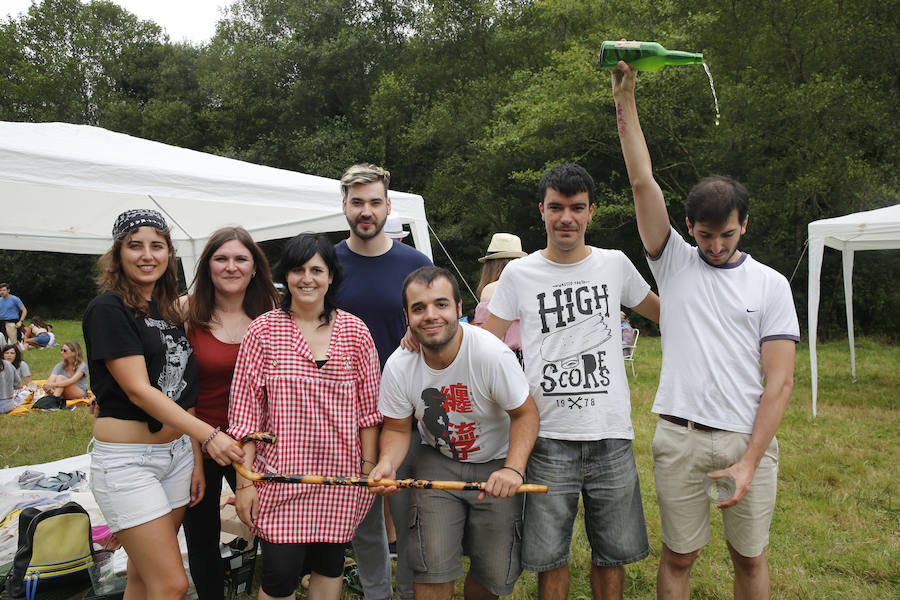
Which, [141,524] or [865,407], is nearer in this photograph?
[141,524]

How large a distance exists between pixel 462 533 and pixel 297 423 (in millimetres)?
787

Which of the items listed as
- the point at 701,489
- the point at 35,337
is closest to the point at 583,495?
the point at 701,489

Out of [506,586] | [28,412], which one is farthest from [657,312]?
[28,412]

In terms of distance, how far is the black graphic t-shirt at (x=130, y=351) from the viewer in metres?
2.12

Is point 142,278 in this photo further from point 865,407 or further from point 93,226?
point 865,407

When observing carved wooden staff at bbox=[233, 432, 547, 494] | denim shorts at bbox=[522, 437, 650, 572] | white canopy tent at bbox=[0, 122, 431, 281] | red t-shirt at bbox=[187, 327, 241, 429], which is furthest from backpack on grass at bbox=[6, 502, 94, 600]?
denim shorts at bbox=[522, 437, 650, 572]

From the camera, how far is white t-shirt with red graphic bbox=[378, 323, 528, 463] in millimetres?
2273

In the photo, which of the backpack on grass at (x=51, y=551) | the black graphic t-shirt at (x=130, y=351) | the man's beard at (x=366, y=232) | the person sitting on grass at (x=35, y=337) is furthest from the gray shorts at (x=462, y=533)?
the person sitting on grass at (x=35, y=337)

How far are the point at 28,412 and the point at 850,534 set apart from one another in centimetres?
895

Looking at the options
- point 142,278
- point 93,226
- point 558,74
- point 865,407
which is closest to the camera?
point 142,278

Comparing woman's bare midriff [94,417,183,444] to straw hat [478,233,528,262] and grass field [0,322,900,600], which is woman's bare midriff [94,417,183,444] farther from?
straw hat [478,233,528,262]

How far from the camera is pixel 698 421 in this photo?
2262 mm

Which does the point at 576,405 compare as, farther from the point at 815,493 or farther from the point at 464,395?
the point at 815,493

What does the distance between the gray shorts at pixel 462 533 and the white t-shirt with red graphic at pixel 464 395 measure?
0.34 feet
